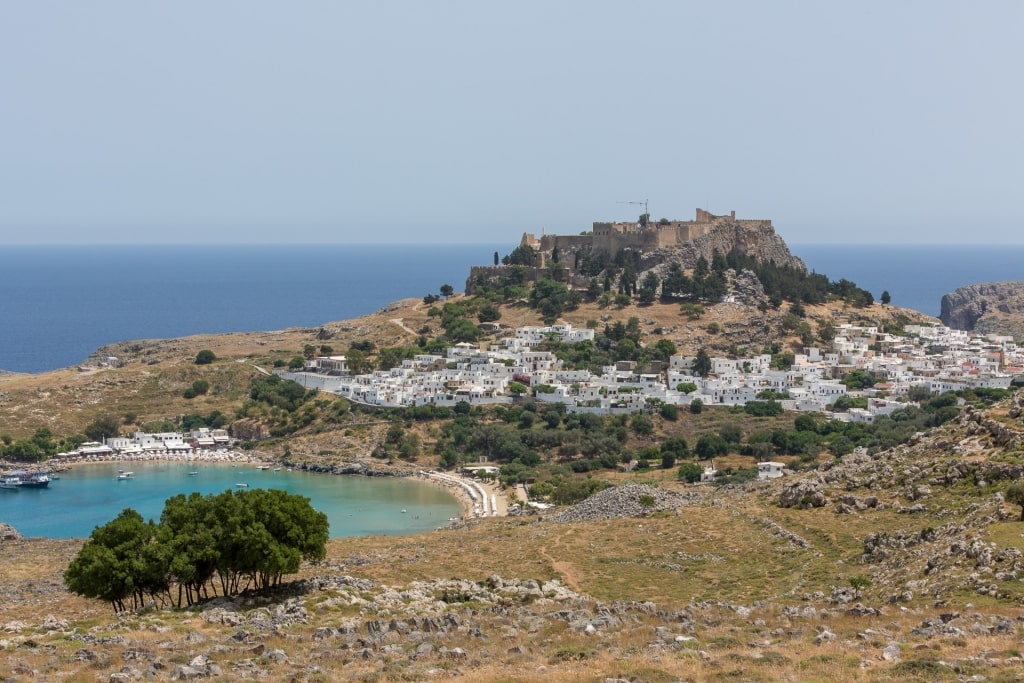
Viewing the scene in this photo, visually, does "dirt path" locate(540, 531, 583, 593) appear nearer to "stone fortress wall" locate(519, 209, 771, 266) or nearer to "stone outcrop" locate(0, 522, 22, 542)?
"stone outcrop" locate(0, 522, 22, 542)

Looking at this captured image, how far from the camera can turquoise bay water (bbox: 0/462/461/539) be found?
45062 mm

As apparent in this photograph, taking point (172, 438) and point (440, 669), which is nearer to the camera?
point (440, 669)

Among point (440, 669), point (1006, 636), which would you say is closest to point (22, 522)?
point (440, 669)

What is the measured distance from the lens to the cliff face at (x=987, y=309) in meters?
98.5

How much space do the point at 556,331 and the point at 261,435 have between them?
18.6 metres

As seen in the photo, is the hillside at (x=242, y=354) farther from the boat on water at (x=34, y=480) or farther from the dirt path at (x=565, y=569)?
the dirt path at (x=565, y=569)

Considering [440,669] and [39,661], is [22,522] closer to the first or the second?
[39,661]

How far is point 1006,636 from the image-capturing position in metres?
15.8

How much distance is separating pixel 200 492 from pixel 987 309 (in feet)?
255

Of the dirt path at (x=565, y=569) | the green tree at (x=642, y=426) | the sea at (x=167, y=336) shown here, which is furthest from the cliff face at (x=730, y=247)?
the dirt path at (x=565, y=569)

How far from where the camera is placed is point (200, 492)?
4931 centimetres

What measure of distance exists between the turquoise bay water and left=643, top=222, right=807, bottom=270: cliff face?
105 ft

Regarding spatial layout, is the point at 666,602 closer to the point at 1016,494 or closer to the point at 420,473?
the point at 1016,494

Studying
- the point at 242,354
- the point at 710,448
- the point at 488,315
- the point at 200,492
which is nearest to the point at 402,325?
the point at 488,315
